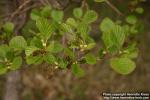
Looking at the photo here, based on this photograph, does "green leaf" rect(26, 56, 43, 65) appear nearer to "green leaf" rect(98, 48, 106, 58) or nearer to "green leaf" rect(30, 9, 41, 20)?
"green leaf" rect(98, 48, 106, 58)

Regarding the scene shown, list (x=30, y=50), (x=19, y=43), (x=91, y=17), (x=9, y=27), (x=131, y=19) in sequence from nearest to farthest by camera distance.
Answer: (x=30, y=50), (x=19, y=43), (x=91, y=17), (x=9, y=27), (x=131, y=19)

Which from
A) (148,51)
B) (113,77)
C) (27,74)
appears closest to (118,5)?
(148,51)

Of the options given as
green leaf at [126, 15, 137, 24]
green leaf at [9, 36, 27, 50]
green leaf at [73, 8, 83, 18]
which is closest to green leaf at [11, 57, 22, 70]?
green leaf at [9, 36, 27, 50]

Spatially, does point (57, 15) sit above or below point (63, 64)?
above

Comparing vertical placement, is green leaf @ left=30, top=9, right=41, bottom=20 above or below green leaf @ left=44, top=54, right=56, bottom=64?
above

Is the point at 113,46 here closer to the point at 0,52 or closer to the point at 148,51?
the point at 0,52

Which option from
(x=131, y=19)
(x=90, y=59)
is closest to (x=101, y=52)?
(x=90, y=59)

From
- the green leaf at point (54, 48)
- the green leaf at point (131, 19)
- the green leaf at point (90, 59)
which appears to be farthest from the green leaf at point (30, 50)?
the green leaf at point (131, 19)

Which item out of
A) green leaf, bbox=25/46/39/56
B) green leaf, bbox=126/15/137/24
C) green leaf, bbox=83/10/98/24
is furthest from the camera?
green leaf, bbox=126/15/137/24

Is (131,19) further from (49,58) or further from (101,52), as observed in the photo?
(49,58)
